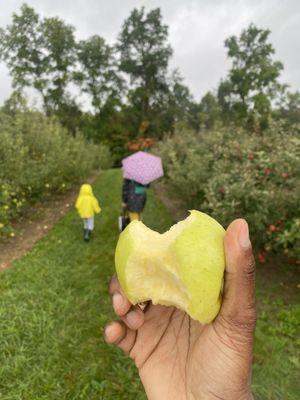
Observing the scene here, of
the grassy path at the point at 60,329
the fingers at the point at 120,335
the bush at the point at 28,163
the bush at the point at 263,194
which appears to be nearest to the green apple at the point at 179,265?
the fingers at the point at 120,335

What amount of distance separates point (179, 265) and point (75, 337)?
9.56 ft

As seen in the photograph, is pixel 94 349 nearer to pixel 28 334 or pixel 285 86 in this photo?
pixel 28 334

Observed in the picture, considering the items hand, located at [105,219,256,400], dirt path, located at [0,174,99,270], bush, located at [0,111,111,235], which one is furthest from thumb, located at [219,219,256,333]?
bush, located at [0,111,111,235]

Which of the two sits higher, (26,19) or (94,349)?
(26,19)

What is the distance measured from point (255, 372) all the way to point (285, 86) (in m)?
32.4

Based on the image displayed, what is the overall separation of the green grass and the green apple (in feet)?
6.80

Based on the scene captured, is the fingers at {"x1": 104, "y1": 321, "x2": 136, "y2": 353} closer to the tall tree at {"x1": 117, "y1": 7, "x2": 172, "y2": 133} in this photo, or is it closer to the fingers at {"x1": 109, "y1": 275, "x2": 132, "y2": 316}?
the fingers at {"x1": 109, "y1": 275, "x2": 132, "y2": 316}

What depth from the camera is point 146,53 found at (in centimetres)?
3866

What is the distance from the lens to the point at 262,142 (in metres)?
6.90

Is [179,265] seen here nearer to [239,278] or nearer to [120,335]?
[239,278]

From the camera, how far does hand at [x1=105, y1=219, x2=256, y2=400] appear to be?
1445 millimetres

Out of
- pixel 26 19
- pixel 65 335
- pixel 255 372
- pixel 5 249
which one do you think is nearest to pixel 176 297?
pixel 255 372

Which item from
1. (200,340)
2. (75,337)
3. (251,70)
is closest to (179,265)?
(200,340)

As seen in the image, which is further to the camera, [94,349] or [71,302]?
[71,302]
